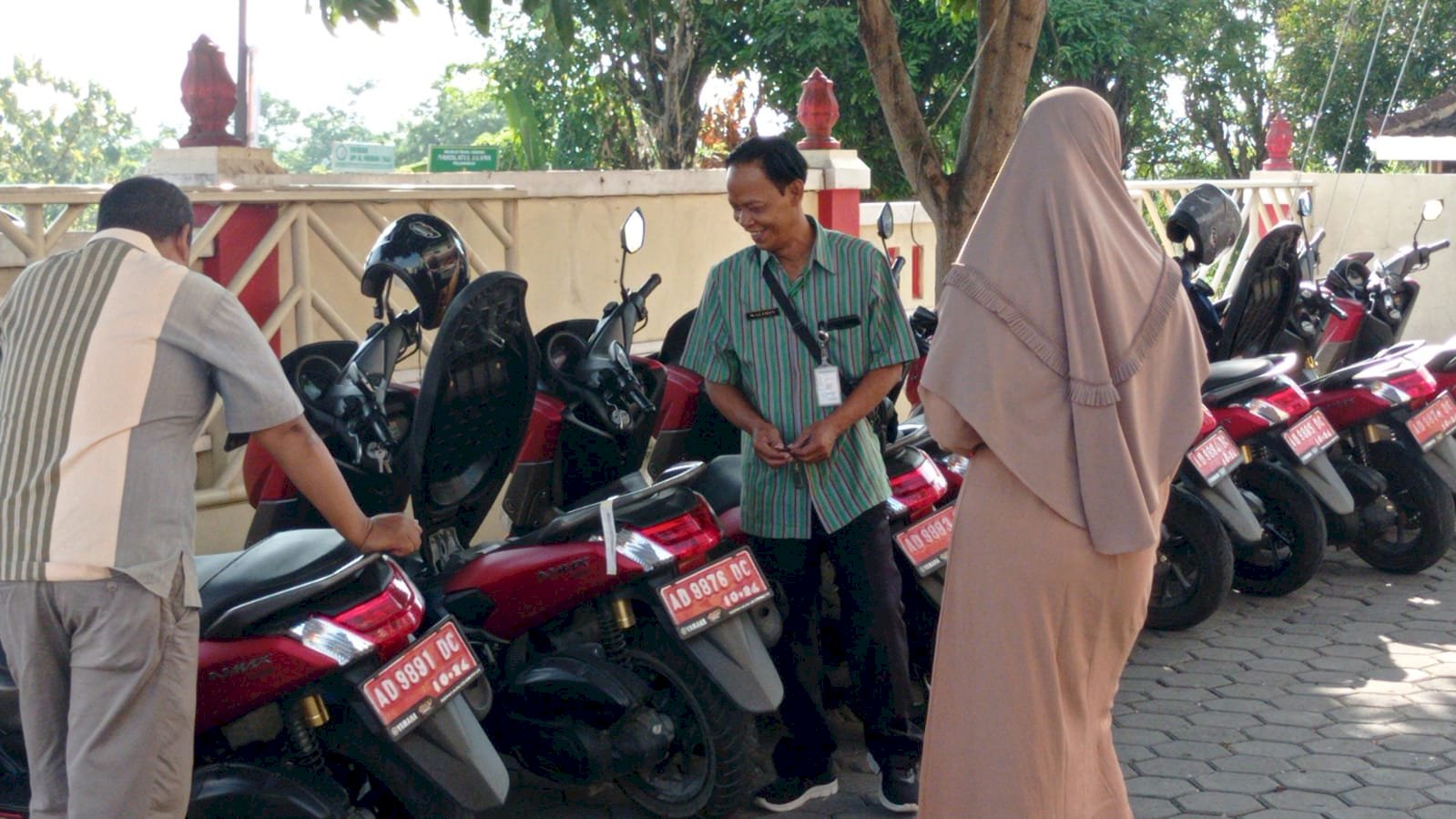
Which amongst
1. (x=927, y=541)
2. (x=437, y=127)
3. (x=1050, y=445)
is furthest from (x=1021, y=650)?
(x=437, y=127)

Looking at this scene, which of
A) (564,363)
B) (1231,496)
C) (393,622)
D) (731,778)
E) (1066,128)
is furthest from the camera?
Result: (1231,496)

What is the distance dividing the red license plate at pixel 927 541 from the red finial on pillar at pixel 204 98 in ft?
11.4

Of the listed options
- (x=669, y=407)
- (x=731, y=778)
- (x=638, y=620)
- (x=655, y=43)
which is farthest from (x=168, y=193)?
(x=655, y=43)

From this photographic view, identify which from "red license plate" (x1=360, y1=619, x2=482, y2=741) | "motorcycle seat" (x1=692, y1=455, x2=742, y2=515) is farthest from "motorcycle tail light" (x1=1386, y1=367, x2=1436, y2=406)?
"red license plate" (x1=360, y1=619, x2=482, y2=741)

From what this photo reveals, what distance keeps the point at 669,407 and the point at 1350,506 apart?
2778mm

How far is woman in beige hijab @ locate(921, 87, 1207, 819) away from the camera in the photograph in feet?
10.4

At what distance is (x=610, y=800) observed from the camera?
480cm

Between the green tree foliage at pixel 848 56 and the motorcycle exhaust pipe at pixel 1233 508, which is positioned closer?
the motorcycle exhaust pipe at pixel 1233 508

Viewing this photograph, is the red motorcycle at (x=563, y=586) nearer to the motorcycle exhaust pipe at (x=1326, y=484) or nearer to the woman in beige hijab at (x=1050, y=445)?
the woman in beige hijab at (x=1050, y=445)

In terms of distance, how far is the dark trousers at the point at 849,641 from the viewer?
4.50 m

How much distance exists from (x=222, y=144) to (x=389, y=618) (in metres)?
3.73

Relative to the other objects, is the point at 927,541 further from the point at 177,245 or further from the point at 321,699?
the point at 177,245

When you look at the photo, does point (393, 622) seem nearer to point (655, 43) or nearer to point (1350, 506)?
point (1350, 506)

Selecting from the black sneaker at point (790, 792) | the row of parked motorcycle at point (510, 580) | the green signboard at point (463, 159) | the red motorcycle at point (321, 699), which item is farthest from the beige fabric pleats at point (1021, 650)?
the green signboard at point (463, 159)
